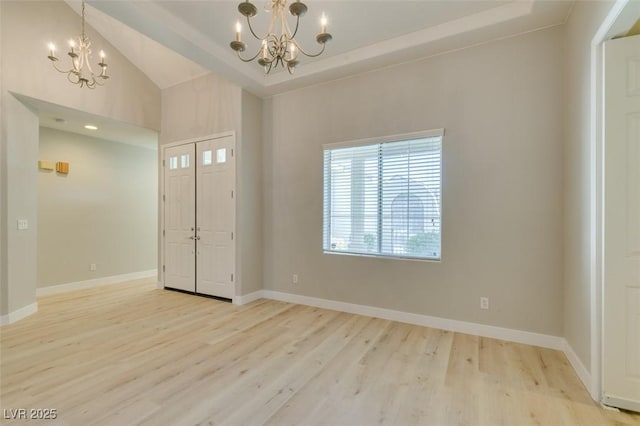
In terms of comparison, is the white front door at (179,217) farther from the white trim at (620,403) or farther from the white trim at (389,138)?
the white trim at (620,403)

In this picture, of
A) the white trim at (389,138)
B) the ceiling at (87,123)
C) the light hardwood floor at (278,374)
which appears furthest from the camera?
the ceiling at (87,123)

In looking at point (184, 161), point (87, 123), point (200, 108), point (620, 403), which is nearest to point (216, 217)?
point (184, 161)

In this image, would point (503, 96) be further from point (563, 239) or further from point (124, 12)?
point (124, 12)

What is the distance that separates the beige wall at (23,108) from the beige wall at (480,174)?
3588 mm

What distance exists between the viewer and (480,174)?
3.14m

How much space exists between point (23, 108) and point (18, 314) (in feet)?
8.61

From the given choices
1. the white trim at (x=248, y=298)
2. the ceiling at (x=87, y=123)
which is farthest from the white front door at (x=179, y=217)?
the white trim at (x=248, y=298)

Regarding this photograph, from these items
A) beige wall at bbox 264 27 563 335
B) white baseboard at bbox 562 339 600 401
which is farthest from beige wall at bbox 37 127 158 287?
white baseboard at bbox 562 339 600 401

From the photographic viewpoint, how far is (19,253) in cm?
360

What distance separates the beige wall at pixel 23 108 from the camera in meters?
3.40

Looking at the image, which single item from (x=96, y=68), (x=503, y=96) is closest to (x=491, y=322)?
(x=503, y=96)

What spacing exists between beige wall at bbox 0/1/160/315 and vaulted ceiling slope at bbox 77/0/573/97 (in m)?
0.51

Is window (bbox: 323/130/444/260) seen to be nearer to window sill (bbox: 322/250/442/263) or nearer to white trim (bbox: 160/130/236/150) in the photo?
window sill (bbox: 322/250/442/263)

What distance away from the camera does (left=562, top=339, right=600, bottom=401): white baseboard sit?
211cm
